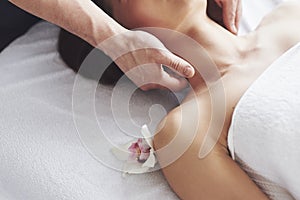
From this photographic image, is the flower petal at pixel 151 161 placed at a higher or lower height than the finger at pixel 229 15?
lower

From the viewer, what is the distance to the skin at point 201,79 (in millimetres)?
1123

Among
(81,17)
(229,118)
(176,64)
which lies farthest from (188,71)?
(81,17)

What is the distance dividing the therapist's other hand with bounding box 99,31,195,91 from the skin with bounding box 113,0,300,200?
8 centimetres

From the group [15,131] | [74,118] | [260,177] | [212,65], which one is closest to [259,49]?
[212,65]

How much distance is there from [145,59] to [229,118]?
23 cm

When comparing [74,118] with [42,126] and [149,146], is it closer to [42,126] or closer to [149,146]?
[42,126]

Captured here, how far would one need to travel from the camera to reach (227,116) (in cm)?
118

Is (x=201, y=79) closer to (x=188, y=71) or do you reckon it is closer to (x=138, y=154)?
(x=188, y=71)

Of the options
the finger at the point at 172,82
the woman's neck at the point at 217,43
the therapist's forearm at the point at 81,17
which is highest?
the woman's neck at the point at 217,43

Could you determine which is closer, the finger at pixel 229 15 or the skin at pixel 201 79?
the skin at pixel 201 79

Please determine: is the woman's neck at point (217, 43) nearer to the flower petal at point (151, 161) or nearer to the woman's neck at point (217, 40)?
the woman's neck at point (217, 40)

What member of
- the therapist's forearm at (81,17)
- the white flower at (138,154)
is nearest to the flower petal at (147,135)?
the white flower at (138,154)

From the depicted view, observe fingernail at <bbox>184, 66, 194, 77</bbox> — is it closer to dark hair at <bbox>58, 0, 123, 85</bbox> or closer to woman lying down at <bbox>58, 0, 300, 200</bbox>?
woman lying down at <bbox>58, 0, 300, 200</bbox>

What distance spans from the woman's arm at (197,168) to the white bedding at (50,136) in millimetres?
56
